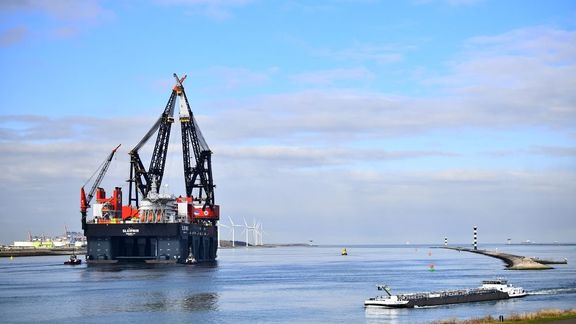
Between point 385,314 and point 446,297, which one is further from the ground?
point 446,297

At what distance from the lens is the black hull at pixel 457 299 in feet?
308

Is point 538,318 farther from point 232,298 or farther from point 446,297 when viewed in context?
point 232,298

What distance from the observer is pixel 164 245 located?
19738 cm

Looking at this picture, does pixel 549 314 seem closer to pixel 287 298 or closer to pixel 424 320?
pixel 424 320

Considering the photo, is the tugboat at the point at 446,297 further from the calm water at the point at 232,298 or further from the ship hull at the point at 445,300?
the calm water at the point at 232,298

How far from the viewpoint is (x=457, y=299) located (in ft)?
321

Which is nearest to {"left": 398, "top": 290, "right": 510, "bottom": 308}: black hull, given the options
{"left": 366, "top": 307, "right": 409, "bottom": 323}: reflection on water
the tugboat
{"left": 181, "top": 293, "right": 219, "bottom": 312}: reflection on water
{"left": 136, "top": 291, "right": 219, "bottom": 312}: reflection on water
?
the tugboat

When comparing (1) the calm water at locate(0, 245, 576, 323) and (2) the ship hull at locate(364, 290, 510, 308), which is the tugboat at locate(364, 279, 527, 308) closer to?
(2) the ship hull at locate(364, 290, 510, 308)

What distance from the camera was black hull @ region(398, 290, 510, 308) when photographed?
93.9 metres

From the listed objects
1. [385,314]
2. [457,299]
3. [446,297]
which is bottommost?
[385,314]

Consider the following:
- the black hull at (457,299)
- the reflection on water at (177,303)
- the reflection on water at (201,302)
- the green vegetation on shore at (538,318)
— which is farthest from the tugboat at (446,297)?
the green vegetation on shore at (538,318)

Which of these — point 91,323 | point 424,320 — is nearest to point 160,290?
point 91,323

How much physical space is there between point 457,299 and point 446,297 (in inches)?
70.0

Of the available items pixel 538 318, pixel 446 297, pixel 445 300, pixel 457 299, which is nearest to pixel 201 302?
pixel 445 300
